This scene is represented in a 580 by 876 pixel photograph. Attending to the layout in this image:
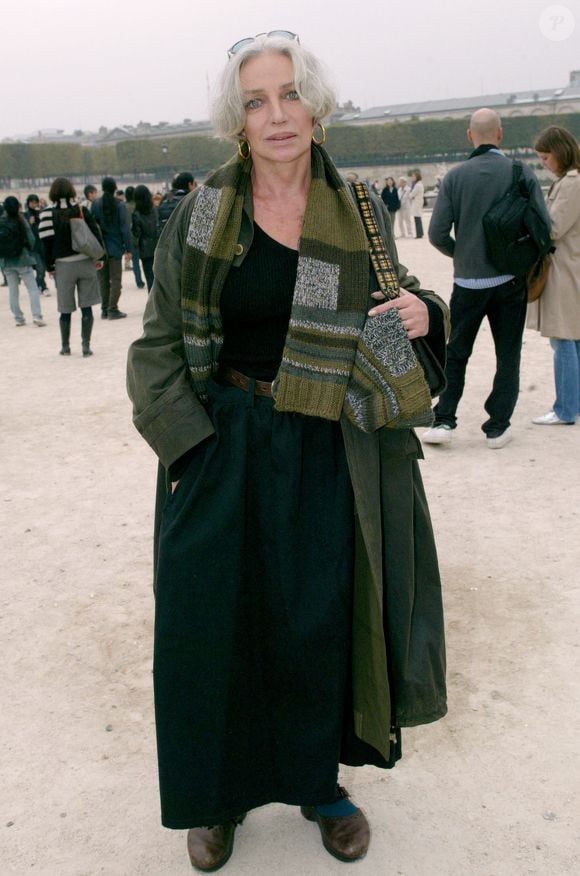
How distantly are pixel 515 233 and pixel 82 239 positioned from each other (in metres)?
4.73

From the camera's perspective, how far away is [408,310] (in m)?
2.05

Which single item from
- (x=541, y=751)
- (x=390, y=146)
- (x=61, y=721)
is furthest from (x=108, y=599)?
(x=390, y=146)

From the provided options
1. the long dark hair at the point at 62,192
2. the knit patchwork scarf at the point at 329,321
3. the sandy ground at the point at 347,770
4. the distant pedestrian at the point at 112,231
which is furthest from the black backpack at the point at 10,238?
the knit patchwork scarf at the point at 329,321

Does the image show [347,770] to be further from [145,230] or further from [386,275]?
[145,230]

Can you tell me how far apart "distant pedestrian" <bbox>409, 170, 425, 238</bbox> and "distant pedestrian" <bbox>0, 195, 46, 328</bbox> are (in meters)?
10.9

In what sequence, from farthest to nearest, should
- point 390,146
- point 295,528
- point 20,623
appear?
1. point 390,146
2. point 20,623
3. point 295,528

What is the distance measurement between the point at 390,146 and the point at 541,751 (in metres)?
90.4

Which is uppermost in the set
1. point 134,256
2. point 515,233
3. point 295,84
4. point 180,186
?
point 295,84

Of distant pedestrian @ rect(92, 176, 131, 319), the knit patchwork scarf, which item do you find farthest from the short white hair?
distant pedestrian @ rect(92, 176, 131, 319)

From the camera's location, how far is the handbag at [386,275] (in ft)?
6.75

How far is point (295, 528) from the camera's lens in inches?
82.0

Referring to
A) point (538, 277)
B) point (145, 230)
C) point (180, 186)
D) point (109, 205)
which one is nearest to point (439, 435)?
point (538, 277)

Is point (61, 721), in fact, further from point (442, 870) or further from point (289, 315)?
point (289, 315)

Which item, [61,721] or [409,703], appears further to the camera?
[61,721]
